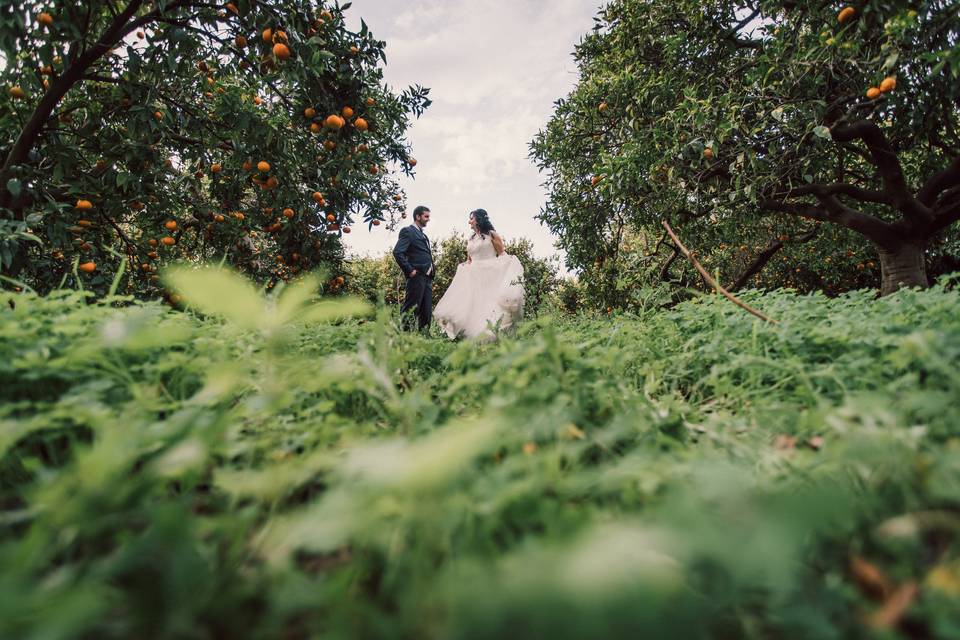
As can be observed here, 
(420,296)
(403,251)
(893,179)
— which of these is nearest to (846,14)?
(893,179)

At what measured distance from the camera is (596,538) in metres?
0.50

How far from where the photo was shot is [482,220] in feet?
24.9

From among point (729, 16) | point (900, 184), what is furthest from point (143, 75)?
point (900, 184)

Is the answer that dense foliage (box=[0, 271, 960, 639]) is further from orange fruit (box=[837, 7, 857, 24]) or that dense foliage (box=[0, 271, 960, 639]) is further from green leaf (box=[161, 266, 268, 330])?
orange fruit (box=[837, 7, 857, 24])

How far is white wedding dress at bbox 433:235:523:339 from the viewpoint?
6.69 m

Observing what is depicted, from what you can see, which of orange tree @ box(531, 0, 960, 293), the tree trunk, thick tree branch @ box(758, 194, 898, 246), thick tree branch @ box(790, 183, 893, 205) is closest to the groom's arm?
orange tree @ box(531, 0, 960, 293)

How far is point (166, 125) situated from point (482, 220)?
4.75 m

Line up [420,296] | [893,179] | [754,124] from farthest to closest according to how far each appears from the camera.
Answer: [420,296] → [893,179] → [754,124]

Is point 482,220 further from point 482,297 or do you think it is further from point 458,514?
point 458,514

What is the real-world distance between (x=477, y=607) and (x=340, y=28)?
466 centimetres

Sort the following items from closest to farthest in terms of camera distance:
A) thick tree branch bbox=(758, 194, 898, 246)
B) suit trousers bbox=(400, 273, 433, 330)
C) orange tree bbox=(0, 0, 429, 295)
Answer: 1. orange tree bbox=(0, 0, 429, 295)
2. thick tree branch bbox=(758, 194, 898, 246)
3. suit trousers bbox=(400, 273, 433, 330)

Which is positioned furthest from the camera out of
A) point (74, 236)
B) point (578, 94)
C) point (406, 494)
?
point (578, 94)

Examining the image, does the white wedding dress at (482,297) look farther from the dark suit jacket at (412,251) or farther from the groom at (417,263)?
the dark suit jacket at (412,251)

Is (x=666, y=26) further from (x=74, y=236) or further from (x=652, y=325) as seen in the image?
(x=74, y=236)
